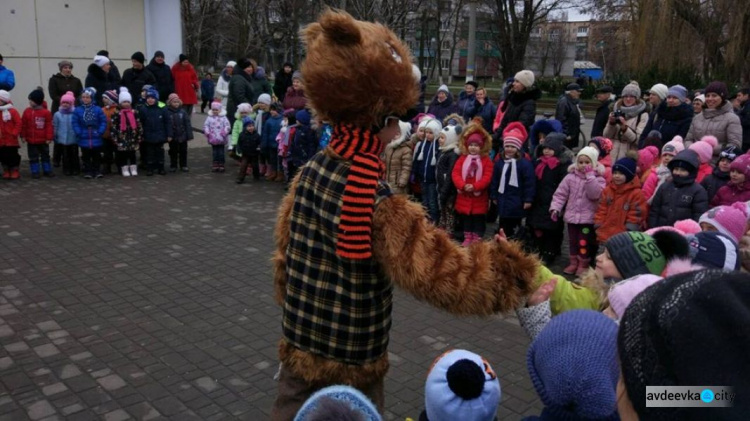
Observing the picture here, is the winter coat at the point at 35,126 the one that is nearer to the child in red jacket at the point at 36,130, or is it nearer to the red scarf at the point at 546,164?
the child in red jacket at the point at 36,130

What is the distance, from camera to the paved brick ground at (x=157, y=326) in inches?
162

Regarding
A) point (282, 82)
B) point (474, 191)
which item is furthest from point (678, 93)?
point (282, 82)

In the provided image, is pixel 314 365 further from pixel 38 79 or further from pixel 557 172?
pixel 38 79

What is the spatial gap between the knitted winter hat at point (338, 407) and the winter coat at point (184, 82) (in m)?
15.0

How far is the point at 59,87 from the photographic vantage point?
12.6m

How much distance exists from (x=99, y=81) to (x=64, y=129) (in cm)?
193

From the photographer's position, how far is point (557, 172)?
7199 millimetres

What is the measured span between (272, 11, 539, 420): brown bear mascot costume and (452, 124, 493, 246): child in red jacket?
4.88 metres

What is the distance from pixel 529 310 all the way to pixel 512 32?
37949 millimetres

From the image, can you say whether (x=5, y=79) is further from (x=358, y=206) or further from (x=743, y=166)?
(x=743, y=166)

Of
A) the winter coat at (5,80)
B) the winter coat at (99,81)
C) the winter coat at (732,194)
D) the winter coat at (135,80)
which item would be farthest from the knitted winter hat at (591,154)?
the winter coat at (5,80)

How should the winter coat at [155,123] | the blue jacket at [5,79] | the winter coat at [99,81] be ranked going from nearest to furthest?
the winter coat at [155,123]
the blue jacket at [5,79]
the winter coat at [99,81]

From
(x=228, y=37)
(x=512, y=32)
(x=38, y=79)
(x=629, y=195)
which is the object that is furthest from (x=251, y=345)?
(x=228, y=37)

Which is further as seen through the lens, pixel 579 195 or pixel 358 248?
pixel 579 195
